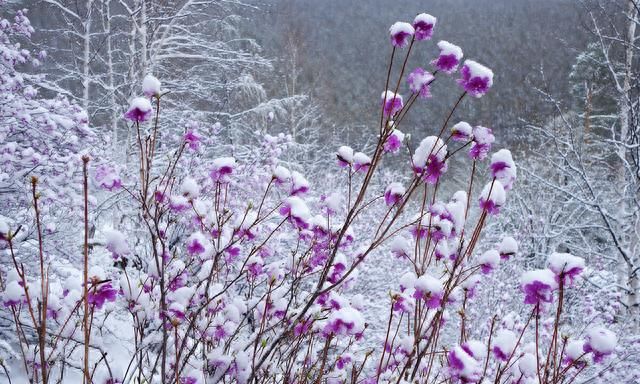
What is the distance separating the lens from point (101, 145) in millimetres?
6695

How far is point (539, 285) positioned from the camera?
4.55ft

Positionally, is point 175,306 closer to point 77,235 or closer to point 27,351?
point 27,351

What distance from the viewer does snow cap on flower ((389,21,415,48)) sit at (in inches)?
62.1

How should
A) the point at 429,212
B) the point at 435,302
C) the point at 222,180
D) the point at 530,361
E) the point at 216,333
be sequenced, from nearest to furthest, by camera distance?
the point at 435,302 < the point at 530,361 < the point at 429,212 < the point at 222,180 < the point at 216,333

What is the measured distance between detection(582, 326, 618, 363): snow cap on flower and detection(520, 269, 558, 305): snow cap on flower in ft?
0.68

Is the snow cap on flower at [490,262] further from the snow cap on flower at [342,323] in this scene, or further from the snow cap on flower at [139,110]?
the snow cap on flower at [139,110]

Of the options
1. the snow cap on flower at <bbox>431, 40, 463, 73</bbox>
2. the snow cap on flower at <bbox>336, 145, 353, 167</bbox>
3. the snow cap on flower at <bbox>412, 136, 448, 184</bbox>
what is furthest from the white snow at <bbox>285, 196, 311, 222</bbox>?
the snow cap on flower at <bbox>431, 40, 463, 73</bbox>

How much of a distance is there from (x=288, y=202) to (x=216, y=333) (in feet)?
2.64

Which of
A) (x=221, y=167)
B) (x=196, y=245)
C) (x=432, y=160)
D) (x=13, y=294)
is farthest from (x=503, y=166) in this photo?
(x=13, y=294)

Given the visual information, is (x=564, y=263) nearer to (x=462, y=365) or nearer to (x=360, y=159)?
(x=462, y=365)

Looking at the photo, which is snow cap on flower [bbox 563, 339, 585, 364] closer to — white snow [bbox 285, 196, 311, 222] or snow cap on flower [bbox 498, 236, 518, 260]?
snow cap on flower [bbox 498, 236, 518, 260]

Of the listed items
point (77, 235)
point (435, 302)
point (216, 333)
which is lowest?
point (77, 235)

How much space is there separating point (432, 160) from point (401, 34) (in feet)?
1.40

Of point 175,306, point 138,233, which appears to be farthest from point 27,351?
point 138,233
